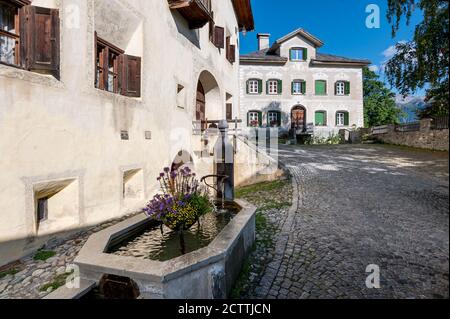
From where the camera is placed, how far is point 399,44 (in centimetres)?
1108

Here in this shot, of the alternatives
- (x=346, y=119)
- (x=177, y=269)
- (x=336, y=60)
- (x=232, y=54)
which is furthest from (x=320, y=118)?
(x=177, y=269)

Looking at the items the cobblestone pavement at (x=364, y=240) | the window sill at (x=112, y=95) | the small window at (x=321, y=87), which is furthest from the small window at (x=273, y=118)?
the window sill at (x=112, y=95)

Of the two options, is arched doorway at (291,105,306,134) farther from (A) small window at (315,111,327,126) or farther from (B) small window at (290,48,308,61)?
(B) small window at (290,48,308,61)

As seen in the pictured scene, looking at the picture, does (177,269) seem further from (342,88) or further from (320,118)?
(342,88)

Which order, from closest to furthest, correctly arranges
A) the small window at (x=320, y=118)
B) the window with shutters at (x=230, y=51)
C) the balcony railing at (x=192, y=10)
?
the balcony railing at (x=192, y=10) < the window with shutters at (x=230, y=51) < the small window at (x=320, y=118)

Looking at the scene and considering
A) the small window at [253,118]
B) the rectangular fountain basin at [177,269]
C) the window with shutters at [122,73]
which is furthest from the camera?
the small window at [253,118]

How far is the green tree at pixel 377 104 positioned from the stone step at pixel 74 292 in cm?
3289

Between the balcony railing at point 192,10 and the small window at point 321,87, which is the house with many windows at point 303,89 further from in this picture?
the balcony railing at point 192,10

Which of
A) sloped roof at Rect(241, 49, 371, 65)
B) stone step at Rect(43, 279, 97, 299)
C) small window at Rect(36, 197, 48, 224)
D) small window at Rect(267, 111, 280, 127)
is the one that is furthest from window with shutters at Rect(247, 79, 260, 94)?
stone step at Rect(43, 279, 97, 299)

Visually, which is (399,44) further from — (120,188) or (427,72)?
(120,188)

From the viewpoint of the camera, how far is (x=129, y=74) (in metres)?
6.80

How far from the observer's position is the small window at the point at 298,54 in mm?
24844

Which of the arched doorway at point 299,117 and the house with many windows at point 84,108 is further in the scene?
the arched doorway at point 299,117
